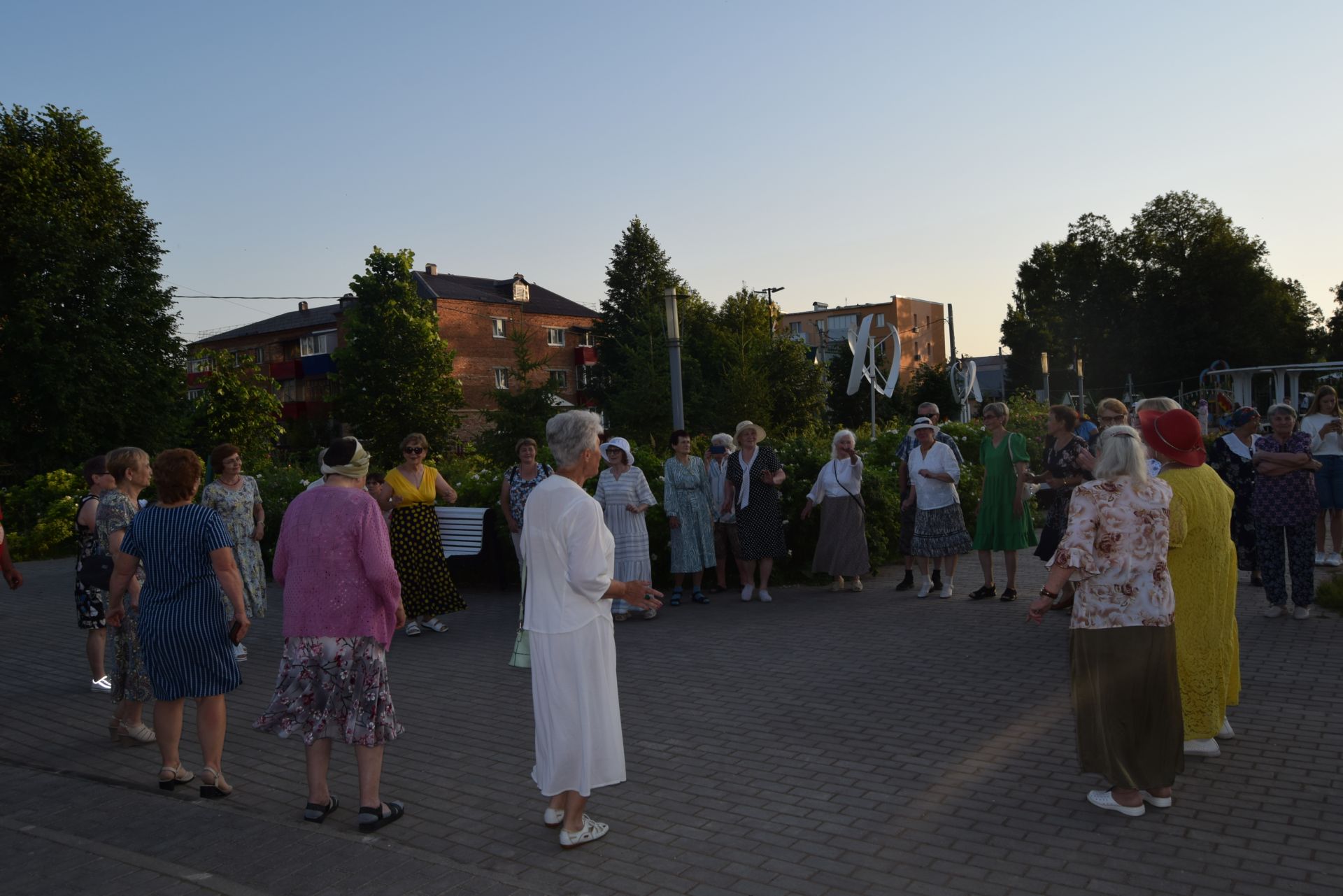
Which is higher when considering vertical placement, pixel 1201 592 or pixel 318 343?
pixel 318 343

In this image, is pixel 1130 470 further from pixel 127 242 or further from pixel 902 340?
pixel 902 340

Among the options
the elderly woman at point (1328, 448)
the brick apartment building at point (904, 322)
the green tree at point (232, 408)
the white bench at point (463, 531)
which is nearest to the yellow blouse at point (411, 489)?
the white bench at point (463, 531)

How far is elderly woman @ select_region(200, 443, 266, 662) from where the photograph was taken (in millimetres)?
8547

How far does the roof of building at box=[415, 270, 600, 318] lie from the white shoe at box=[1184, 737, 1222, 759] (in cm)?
6296

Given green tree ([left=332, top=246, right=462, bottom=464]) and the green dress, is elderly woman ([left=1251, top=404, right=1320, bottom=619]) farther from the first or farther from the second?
green tree ([left=332, top=246, right=462, bottom=464])

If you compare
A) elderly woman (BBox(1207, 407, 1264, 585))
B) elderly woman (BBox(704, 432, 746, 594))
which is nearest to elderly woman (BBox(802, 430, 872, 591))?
elderly woman (BBox(704, 432, 746, 594))

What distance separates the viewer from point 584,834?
14.6 feet

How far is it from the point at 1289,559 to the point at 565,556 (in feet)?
22.7

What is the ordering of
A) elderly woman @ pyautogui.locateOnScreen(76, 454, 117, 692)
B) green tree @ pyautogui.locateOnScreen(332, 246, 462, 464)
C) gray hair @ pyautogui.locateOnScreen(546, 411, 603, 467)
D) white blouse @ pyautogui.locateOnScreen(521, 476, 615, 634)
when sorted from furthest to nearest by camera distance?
green tree @ pyautogui.locateOnScreen(332, 246, 462, 464) < elderly woman @ pyautogui.locateOnScreen(76, 454, 117, 692) < gray hair @ pyautogui.locateOnScreen(546, 411, 603, 467) < white blouse @ pyautogui.locateOnScreen(521, 476, 615, 634)

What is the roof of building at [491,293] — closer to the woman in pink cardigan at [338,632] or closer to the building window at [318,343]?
the building window at [318,343]

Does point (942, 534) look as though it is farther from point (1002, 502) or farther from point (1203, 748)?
point (1203, 748)

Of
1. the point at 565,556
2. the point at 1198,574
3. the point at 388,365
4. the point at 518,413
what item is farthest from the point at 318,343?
the point at 1198,574

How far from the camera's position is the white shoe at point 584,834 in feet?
14.5

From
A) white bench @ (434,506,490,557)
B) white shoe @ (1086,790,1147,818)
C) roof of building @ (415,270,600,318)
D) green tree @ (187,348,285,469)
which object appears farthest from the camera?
roof of building @ (415,270,600,318)
